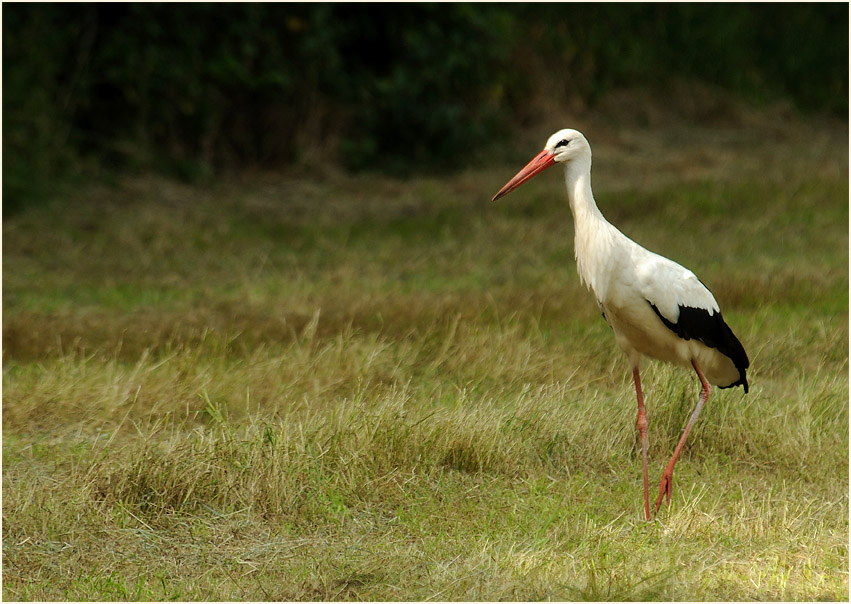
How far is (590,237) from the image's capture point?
185 inches

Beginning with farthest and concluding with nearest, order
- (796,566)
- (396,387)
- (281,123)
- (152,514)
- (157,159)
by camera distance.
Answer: (281,123)
(157,159)
(396,387)
(152,514)
(796,566)

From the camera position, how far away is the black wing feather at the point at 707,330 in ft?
15.5

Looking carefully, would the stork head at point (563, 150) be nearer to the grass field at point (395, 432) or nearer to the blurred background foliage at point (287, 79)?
the grass field at point (395, 432)

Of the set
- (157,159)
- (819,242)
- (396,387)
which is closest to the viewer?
(396,387)

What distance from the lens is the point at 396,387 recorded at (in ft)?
19.0

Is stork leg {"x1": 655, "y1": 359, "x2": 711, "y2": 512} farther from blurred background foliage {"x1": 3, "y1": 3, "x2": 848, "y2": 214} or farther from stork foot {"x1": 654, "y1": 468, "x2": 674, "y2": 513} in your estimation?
blurred background foliage {"x1": 3, "y1": 3, "x2": 848, "y2": 214}

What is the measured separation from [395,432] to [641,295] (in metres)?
1.16

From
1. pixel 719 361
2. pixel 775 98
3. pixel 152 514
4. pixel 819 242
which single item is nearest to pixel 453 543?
pixel 152 514

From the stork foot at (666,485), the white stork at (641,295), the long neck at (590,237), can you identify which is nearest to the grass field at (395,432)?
the stork foot at (666,485)

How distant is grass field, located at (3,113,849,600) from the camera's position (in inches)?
157

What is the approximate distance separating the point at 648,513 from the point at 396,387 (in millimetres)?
1680

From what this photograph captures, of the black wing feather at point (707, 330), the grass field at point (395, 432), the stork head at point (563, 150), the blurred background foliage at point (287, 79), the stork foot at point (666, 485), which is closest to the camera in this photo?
the grass field at point (395, 432)

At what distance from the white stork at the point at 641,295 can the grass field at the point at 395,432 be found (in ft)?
1.35

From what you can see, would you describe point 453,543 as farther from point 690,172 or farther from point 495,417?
point 690,172
